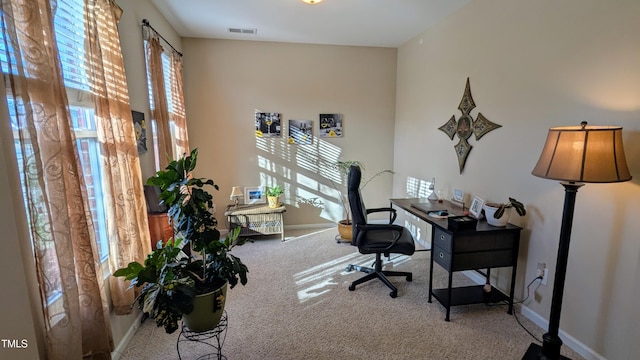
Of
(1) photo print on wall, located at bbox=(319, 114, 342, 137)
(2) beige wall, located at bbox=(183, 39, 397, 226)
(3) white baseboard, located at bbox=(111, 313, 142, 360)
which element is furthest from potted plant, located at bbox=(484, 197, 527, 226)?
(3) white baseboard, located at bbox=(111, 313, 142, 360)

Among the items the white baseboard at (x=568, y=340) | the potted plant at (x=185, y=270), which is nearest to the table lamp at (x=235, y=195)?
the potted plant at (x=185, y=270)

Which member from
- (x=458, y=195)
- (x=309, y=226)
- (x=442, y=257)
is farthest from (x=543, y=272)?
(x=309, y=226)

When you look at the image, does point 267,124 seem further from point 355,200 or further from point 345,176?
point 355,200

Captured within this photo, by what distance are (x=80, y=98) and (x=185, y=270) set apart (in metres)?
1.20

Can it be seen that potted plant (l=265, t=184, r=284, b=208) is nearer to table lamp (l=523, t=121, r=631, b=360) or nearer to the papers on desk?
the papers on desk

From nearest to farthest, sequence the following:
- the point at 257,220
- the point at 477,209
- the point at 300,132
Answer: the point at 477,209, the point at 257,220, the point at 300,132

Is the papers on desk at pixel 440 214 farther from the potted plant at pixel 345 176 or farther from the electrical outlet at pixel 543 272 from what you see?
the potted plant at pixel 345 176

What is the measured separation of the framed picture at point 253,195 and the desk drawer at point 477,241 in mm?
2742

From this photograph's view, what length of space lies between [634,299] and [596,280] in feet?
0.66

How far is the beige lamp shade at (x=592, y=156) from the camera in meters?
1.51

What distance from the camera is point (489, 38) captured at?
2.68 meters

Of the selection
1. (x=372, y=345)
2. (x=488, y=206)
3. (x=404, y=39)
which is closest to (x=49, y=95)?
(x=372, y=345)

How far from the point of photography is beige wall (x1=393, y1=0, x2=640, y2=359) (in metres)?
1.72

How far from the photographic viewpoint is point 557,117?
2098 mm
